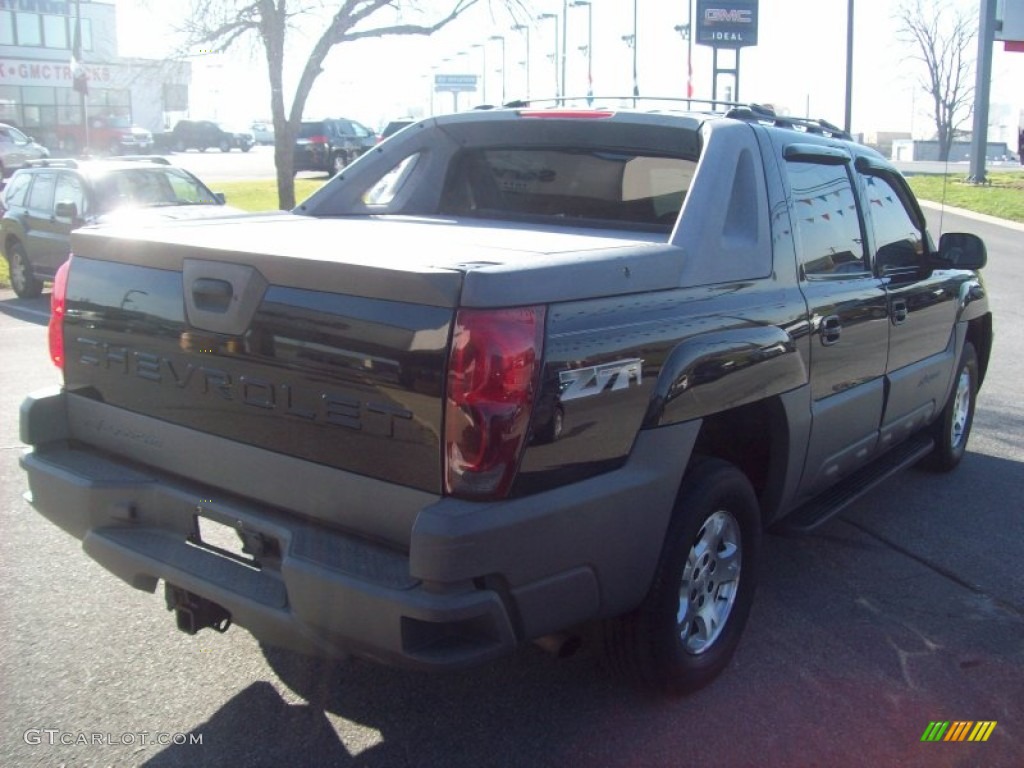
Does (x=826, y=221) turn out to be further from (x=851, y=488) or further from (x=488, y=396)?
(x=488, y=396)

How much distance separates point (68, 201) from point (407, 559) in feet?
39.4

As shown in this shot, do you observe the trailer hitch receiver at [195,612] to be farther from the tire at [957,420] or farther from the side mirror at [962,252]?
the tire at [957,420]

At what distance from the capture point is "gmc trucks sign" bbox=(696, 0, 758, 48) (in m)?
A: 42.9

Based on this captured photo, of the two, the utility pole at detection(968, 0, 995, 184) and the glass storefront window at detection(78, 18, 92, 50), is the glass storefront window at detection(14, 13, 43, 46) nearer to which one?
the glass storefront window at detection(78, 18, 92, 50)

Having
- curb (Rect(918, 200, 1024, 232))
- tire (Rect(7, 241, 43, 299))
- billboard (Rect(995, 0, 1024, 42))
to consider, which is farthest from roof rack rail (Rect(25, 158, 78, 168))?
billboard (Rect(995, 0, 1024, 42))

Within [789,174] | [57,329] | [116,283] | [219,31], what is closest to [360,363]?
[116,283]

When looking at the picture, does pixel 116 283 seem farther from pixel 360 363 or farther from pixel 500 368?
pixel 500 368

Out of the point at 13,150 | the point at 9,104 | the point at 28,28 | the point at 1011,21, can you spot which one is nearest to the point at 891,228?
the point at 1011,21

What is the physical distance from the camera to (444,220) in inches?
184

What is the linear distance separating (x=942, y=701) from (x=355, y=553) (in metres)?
2.14

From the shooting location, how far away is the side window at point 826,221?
14.6 ft

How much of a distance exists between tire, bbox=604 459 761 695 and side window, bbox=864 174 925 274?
182 centimetres

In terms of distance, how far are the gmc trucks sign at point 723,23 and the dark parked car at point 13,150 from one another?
80.0 feet

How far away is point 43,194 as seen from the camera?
1430cm
